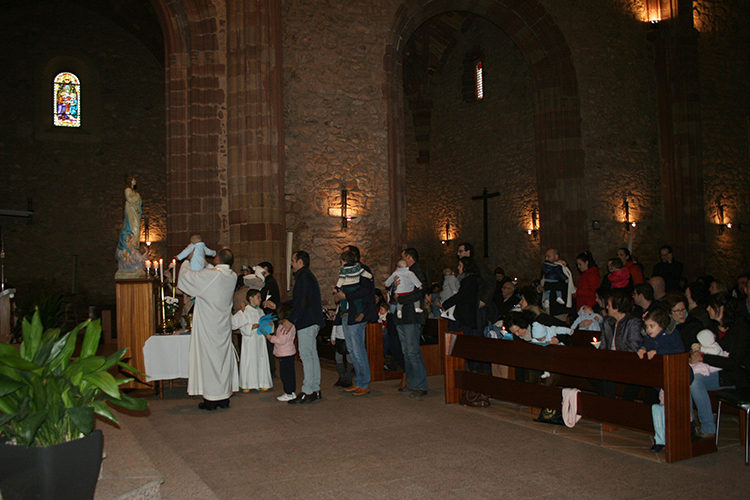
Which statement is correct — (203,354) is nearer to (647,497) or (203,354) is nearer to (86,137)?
(647,497)

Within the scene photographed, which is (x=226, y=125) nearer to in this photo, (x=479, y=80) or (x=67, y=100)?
(x=67, y=100)

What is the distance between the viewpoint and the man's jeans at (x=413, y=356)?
21.1 feet

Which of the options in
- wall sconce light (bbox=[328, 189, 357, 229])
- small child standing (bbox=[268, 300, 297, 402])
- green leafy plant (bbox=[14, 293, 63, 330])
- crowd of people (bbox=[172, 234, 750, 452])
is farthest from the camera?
wall sconce light (bbox=[328, 189, 357, 229])

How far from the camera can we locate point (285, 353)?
21.4 ft

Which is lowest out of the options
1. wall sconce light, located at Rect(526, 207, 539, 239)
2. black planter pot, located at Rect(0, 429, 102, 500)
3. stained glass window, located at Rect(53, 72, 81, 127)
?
black planter pot, located at Rect(0, 429, 102, 500)

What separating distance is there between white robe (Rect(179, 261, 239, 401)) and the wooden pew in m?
2.55

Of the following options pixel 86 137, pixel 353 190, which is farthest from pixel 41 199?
pixel 353 190

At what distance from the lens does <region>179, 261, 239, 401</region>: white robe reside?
599 centimetres

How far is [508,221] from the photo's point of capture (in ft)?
55.2

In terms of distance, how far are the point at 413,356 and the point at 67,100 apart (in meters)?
14.9

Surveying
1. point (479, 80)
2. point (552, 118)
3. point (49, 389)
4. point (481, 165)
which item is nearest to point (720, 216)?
point (552, 118)

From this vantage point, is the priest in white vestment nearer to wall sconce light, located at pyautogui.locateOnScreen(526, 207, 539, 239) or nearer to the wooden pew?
the wooden pew

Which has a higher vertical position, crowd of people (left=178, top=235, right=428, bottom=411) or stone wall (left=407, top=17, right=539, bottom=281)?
stone wall (left=407, top=17, right=539, bottom=281)

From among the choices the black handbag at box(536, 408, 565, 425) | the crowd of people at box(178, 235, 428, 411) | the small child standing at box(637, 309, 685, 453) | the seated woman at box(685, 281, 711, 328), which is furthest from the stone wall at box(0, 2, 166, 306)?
the small child standing at box(637, 309, 685, 453)
